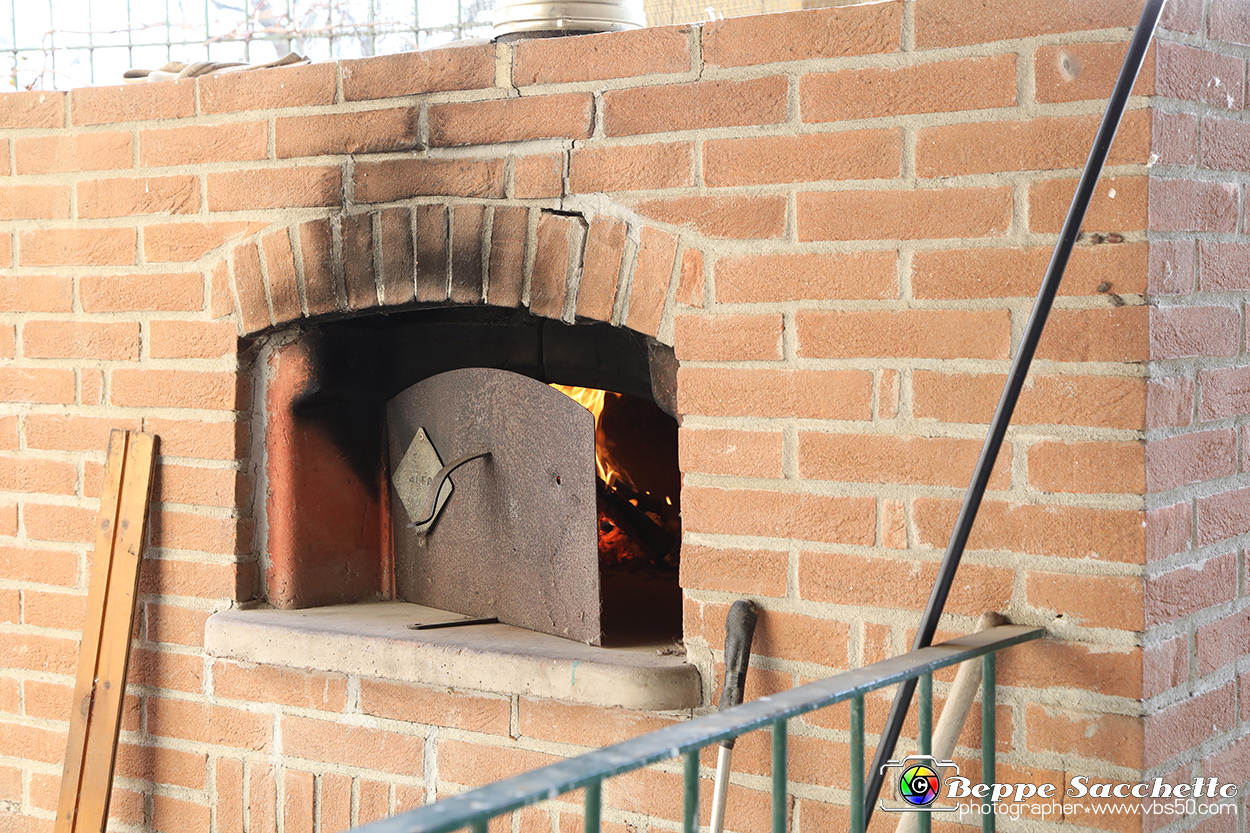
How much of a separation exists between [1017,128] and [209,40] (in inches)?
82.9

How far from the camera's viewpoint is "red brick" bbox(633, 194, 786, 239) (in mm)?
1886

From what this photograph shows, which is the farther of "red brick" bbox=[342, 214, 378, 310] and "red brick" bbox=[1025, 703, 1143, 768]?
"red brick" bbox=[342, 214, 378, 310]

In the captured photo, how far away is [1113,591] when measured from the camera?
165 centimetres

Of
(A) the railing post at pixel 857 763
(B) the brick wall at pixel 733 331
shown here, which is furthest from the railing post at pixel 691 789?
(B) the brick wall at pixel 733 331

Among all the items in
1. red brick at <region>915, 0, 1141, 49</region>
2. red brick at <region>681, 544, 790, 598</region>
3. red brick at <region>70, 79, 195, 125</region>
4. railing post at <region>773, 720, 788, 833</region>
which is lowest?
railing post at <region>773, 720, 788, 833</region>

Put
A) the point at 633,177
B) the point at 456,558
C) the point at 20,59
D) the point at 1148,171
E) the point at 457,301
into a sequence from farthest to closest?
the point at 20,59, the point at 456,558, the point at 457,301, the point at 633,177, the point at 1148,171

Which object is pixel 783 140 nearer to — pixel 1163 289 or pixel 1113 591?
pixel 1163 289

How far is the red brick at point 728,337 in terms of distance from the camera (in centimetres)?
190

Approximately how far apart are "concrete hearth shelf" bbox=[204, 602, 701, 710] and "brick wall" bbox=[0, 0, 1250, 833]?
6 centimetres

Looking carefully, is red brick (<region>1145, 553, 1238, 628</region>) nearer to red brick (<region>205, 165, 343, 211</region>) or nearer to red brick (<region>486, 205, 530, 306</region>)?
red brick (<region>486, 205, 530, 306</region>)

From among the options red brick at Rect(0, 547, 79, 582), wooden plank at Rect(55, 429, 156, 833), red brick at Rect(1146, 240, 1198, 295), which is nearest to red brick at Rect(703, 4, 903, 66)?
red brick at Rect(1146, 240, 1198, 295)

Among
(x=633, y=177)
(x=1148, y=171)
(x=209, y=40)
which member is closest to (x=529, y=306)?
(x=633, y=177)

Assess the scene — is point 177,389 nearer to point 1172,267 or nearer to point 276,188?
point 276,188

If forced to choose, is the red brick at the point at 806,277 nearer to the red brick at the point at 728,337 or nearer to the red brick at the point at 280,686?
the red brick at the point at 728,337
